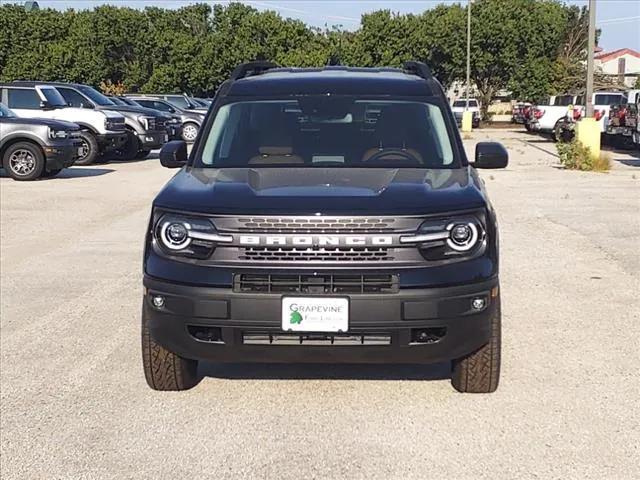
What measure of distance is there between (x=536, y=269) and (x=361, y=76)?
335 centimetres

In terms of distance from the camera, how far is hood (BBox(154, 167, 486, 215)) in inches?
171

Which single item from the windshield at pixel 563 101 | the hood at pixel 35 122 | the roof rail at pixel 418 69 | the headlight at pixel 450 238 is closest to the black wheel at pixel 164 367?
the headlight at pixel 450 238

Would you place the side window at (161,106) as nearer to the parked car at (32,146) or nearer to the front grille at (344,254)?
the parked car at (32,146)

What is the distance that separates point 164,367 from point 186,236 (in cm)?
88

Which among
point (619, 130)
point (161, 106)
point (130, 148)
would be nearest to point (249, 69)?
point (130, 148)

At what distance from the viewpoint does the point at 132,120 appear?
23141mm

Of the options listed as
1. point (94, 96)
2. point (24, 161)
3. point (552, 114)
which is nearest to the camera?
point (24, 161)

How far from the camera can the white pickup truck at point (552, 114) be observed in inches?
1276

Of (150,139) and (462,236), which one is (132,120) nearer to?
(150,139)

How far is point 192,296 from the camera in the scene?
429 cm

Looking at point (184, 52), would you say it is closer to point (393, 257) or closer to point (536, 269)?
point (536, 269)

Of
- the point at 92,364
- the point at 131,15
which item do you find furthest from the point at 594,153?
the point at 131,15

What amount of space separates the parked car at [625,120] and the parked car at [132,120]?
38.7ft

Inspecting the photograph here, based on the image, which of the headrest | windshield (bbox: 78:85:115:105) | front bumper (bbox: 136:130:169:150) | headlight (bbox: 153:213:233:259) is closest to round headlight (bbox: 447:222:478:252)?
headlight (bbox: 153:213:233:259)
